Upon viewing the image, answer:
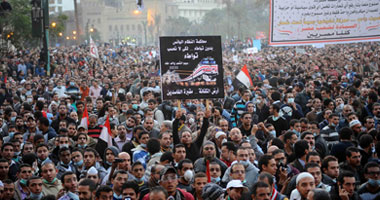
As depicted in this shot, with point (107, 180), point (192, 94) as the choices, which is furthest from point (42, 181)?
point (192, 94)

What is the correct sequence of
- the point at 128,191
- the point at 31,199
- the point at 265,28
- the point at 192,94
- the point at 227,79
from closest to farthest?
the point at 128,191 → the point at 31,199 → the point at 192,94 → the point at 227,79 → the point at 265,28

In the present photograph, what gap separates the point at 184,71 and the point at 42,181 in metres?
2.87

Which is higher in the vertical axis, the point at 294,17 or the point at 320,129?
the point at 294,17

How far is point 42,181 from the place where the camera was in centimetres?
727

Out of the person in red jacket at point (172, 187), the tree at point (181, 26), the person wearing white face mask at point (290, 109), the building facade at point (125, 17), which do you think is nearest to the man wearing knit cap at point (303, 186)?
the person in red jacket at point (172, 187)

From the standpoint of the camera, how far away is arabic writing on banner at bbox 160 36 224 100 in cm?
905

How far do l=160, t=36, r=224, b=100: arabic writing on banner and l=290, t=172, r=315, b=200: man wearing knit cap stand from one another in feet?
10.7

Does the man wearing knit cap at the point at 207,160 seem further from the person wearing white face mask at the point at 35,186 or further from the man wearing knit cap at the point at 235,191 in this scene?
the person wearing white face mask at the point at 35,186

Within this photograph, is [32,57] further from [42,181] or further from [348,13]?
[42,181]

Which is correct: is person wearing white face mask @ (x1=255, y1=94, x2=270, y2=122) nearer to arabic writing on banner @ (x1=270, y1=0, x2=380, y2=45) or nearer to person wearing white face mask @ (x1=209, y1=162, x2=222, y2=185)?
arabic writing on banner @ (x1=270, y1=0, x2=380, y2=45)

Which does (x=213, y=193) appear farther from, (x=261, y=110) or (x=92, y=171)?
(x=261, y=110)

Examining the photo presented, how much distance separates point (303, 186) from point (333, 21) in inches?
355

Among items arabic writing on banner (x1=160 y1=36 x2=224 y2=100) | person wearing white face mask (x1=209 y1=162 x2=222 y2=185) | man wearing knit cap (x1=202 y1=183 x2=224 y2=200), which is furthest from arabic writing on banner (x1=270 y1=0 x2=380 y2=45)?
man wearing knit cap (x1=202 y1=183 x2=224 y2=200)

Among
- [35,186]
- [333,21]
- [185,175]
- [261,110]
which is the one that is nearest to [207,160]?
[185,175]
